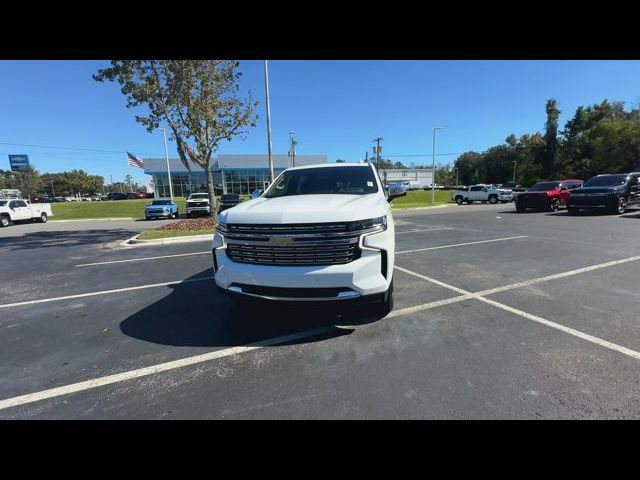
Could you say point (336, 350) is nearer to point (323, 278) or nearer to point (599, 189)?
point (323, 278)

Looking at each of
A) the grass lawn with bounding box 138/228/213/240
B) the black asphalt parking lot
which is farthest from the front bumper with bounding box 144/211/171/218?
the black asphalt parking lot

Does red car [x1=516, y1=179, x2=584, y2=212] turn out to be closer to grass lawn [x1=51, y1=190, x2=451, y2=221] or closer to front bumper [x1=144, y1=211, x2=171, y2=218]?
grass lawn [x1=51, y1=190, x2=451, y2=221]

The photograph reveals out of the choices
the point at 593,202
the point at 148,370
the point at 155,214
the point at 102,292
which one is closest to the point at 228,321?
the point at 148,370

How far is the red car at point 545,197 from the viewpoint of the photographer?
18.2 metres

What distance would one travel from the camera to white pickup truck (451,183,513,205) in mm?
31781

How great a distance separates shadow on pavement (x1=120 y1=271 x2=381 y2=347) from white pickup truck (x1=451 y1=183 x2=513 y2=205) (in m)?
32.9

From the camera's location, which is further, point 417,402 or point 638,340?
point 638,340

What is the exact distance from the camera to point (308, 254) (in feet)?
10.4
